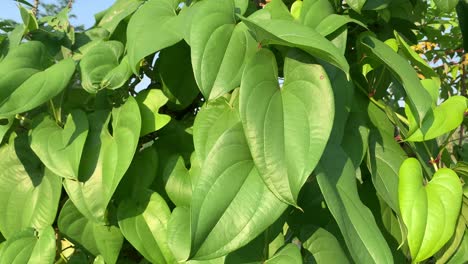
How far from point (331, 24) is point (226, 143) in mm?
169

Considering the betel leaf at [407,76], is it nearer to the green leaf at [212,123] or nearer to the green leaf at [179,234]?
the green leaf at [212,123]

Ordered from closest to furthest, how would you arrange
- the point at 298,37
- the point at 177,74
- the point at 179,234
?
1. the point at 298,37
2. the point at 179,234
3. the point at 177,74

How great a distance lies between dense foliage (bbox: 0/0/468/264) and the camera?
1.70 feet

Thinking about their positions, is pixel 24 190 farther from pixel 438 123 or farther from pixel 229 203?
pixel 438 123

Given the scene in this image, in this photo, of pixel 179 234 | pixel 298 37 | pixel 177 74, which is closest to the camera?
pixel 298 37

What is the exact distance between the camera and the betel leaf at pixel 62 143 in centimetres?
62

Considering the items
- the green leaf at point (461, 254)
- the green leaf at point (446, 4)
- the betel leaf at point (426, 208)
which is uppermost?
the green leaf at point (446, 4)

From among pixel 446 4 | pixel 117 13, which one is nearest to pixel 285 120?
pixel 446 4

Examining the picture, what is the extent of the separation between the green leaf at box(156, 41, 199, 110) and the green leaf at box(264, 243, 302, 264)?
9.9 inches

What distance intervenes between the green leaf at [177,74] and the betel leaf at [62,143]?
0.41 ft

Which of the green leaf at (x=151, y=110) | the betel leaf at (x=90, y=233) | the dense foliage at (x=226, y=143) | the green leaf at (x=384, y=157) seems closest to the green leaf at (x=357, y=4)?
→ the dense foliage at (x=226, y=143)

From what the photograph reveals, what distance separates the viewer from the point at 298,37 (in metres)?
0.51

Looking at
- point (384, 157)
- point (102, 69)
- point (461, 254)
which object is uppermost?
point (102, 69)

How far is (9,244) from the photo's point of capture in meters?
0.68
